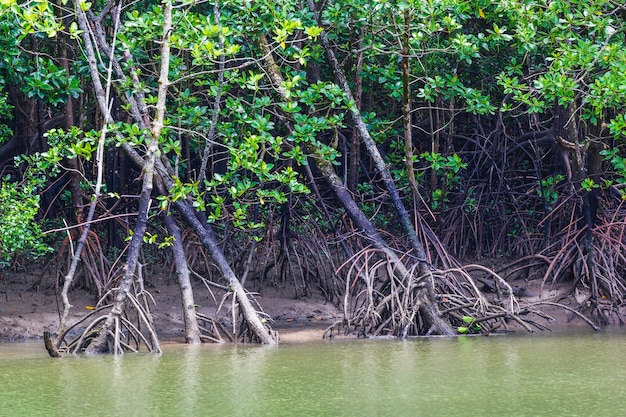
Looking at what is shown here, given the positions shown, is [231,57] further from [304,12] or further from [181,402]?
[181,402]

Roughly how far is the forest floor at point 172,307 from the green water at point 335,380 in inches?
39.5

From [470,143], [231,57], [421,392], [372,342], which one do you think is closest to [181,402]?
[421,392]

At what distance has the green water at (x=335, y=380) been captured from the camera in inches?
175

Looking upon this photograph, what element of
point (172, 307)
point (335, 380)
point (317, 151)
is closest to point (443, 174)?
point (317, 151)

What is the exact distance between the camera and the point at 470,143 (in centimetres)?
1050

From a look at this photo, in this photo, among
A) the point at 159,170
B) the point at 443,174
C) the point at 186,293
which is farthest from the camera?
the point at 443,174

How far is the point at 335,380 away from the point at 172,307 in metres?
3.51

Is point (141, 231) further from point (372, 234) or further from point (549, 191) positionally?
point (549, 191)

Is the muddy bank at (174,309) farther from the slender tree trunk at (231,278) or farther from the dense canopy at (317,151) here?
the slender tree trunk at (231,278)

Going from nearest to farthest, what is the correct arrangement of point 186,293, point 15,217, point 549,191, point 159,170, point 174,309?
point 15,217 < point 186,293 < point 159,170 < point 174,309 < point 549,191

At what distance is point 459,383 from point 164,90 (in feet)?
10.3

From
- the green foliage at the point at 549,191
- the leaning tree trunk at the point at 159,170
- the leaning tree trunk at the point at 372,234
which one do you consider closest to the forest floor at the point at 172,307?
the leaning tree trunk at the point at 159,170

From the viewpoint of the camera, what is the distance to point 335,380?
5281mm

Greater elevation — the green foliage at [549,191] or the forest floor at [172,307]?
the green foliage at [549,191]
